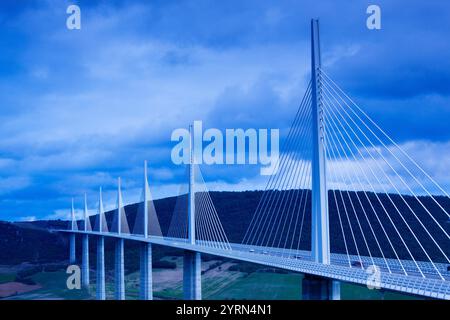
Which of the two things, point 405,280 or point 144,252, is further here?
point 144,252

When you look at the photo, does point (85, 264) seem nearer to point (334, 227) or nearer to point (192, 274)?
point (192, 274)

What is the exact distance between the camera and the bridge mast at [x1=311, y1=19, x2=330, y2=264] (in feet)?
39.1

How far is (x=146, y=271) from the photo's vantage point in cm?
2644

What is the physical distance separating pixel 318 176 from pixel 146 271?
50.7 feet

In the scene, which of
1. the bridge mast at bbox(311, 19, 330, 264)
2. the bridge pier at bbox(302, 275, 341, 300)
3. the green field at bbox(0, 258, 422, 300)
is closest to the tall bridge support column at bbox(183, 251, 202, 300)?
the green field at bbox(0, 258, 422, 300)

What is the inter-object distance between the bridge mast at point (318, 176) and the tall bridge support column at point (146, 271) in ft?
47.7

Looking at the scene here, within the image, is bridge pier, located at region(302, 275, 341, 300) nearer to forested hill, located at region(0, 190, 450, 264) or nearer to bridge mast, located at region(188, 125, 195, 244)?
forested hill, located at region(0, 190, 450, 264)

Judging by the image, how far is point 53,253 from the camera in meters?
30.9

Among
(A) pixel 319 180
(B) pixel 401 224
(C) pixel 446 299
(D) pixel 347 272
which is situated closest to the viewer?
(C) pixel 446 299

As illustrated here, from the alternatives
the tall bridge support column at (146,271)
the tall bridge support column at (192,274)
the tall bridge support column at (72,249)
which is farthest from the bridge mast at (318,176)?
the tall bridge support column at (72,249)

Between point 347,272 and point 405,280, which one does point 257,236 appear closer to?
point 347,272

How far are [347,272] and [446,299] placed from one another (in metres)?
2.91
